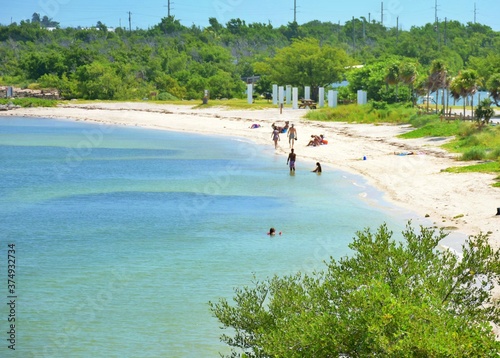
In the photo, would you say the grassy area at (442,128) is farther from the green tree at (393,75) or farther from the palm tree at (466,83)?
the palm tree at (466,83)

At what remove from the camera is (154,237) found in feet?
99.9

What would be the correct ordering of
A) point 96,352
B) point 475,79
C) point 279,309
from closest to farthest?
point 279,309
point 96,352
point 475,79

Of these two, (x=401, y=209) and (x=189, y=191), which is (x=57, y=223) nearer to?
(x=189, y=191)

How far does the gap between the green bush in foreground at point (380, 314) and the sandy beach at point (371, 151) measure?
38.4 feet

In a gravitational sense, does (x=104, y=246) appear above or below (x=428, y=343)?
below

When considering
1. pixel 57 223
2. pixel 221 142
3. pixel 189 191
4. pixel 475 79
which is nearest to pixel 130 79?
pixel 221 142

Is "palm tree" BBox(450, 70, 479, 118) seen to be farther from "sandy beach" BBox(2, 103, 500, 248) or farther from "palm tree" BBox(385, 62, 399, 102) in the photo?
"palm tree" BBox(385, 62, 399, 102)

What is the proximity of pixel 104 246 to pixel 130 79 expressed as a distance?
7010cm

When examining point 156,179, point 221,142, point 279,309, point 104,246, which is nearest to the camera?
point 279,309

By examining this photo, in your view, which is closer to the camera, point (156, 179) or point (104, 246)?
point (104, 246)

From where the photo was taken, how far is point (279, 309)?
13.0 meters

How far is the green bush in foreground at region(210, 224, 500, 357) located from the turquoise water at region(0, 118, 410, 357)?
572 centimetres

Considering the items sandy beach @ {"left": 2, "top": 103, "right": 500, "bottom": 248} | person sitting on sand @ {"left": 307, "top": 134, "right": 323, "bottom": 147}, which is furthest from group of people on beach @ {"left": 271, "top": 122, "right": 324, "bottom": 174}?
sandy beach @ {"left": 2, "top": 103, "right": 500, "bottom": 248}

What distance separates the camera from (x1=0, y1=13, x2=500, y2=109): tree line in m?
71.9
